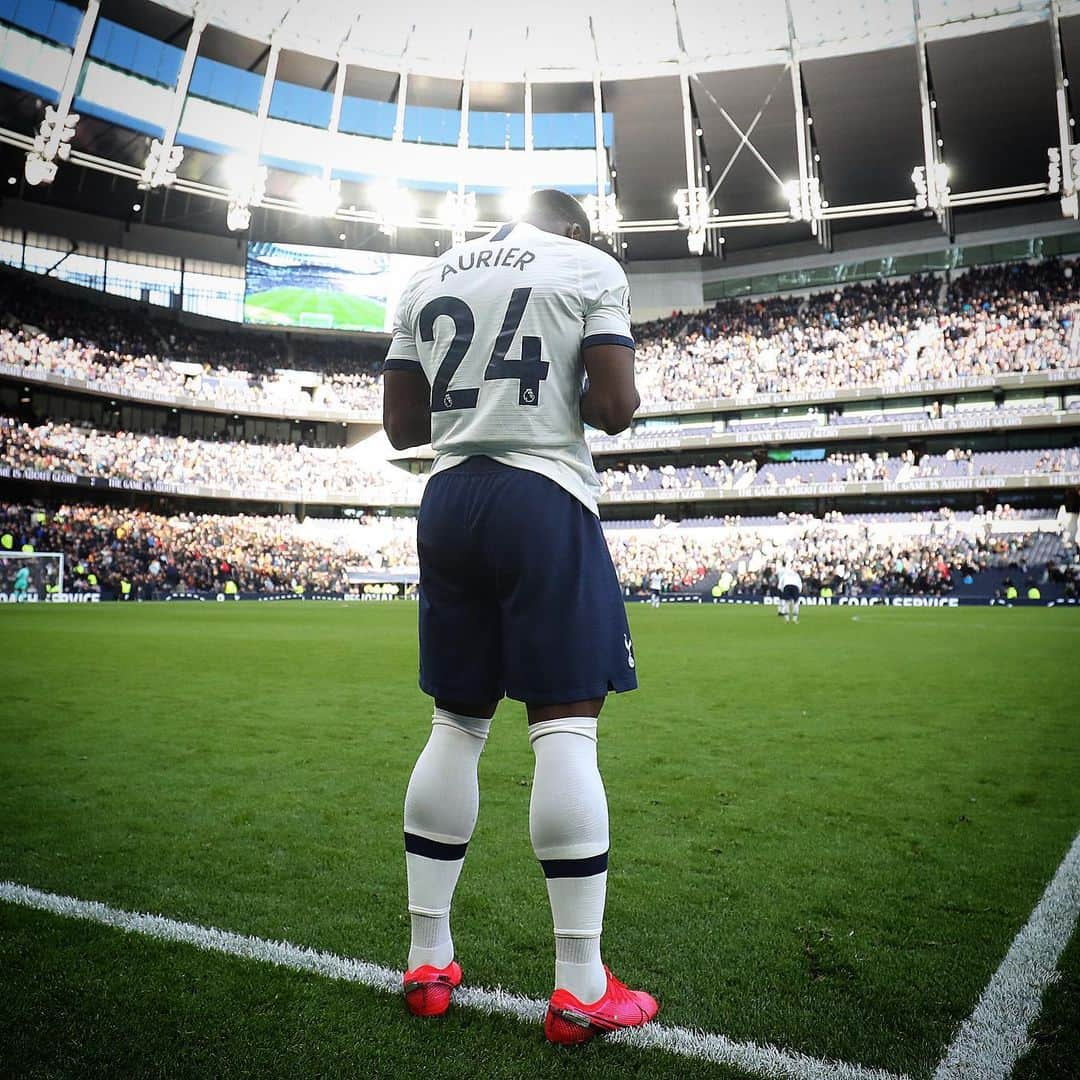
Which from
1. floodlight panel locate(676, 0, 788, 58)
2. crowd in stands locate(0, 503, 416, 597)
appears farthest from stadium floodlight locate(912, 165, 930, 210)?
crowd in stands locate(0, 503, 416, 597)

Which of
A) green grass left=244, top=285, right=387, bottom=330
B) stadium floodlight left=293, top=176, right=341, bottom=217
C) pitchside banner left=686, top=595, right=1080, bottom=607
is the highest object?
stadium floodlight left=293, top=176, right=341, bottom=217

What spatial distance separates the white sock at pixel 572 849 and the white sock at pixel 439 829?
0.23 metres

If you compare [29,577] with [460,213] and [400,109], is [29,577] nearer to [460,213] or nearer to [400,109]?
[460,213]

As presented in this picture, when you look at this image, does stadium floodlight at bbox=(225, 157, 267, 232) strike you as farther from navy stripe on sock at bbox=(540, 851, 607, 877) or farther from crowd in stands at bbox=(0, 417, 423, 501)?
navy stripe on sock at bbox=(540, 851, 607, 877)

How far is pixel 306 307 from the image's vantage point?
45844mm

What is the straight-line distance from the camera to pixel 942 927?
2578mm

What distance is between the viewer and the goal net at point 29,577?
90.9 ft

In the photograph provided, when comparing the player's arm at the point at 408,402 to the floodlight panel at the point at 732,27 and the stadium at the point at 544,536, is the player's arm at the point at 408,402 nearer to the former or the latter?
the stadium at the point at 544,536

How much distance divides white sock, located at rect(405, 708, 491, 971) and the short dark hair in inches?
56.3

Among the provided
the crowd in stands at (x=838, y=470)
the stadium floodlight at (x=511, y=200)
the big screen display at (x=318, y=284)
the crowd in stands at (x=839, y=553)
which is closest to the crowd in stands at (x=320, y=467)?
the crowd in stands at (x=838, y=470)

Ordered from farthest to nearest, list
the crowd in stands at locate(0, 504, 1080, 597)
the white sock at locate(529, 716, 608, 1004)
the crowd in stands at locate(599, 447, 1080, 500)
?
the crowd in stands at locate(599, 447, 1080, 500)
the crowd in stands at locate(0, 504, 1080, 597)
the white sock at locate(529, 716, 608, 1004)

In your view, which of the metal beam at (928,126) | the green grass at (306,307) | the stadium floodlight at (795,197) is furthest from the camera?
the green grass at (306,307)

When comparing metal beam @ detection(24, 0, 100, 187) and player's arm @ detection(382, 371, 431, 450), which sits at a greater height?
metal beam @ detection(24, 0, 100, 187)

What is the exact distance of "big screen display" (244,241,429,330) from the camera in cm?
4528
